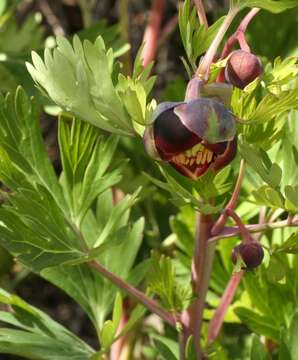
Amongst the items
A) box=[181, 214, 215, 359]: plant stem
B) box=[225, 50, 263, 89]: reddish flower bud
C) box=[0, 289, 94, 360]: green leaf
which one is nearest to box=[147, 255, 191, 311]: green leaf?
box=[181, 214, 215, 359]: plant stem

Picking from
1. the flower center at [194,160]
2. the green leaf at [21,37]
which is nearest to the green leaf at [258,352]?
the flower center at [194,160]

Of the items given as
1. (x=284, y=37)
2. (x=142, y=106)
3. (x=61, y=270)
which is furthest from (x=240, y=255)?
(x=284, y=37)

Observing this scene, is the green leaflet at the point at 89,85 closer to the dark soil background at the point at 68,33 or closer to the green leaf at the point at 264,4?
the green leaf at the point at 264,4

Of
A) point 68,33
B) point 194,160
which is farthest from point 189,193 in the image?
Result: point 68,33

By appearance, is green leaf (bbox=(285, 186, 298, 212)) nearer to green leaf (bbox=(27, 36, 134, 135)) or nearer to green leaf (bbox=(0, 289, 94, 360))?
green leaf (bbox=(27, 36, 134, 135))

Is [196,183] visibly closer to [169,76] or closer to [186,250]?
[186,250]

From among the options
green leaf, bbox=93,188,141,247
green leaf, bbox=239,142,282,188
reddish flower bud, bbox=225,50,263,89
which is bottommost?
green leaf, bbox=239,142,282,188
